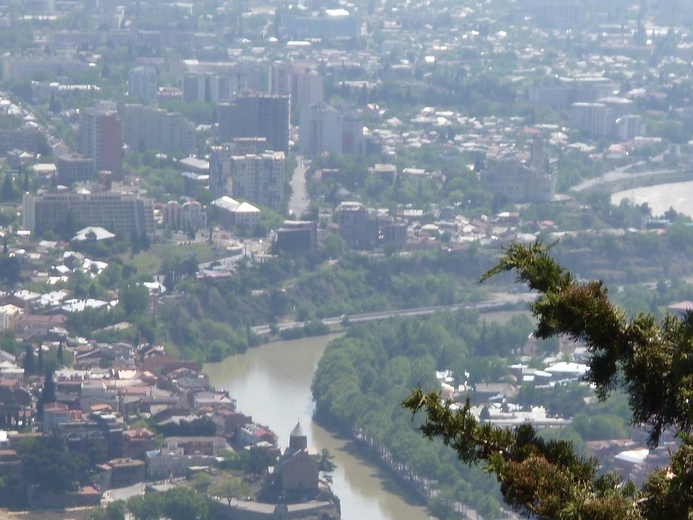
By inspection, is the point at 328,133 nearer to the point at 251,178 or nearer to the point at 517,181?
the point at 517,181

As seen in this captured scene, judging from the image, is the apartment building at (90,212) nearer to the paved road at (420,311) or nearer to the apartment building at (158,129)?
the paved road at (420,311)

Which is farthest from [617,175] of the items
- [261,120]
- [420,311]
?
[420,311]

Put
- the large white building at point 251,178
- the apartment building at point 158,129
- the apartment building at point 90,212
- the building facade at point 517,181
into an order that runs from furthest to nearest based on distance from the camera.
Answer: the apartment building at point 158,129, the building facade at point 517,181, the large white building at point 251,178, the apartment building at point 90,212

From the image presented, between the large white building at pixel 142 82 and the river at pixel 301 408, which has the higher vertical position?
the river at pixel 301 408

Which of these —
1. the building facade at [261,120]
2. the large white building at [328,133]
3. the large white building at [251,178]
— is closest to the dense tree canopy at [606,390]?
the large white building at [251,178]

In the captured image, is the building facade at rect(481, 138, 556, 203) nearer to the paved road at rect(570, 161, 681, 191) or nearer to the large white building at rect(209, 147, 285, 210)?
the paved road at rect(570, 161, 681, 191)

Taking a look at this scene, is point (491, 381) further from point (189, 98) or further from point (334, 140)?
point (189, 98)

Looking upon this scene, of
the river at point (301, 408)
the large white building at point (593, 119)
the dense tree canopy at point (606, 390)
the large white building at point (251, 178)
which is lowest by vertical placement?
the large white building at point (593, 119)

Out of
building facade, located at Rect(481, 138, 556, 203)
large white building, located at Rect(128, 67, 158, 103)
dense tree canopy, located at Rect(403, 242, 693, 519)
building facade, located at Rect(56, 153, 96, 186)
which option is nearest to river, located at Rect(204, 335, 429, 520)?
building facade, located at Rect(56, 153, 96, 186)
